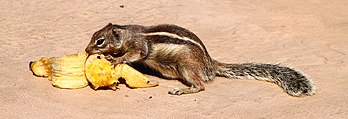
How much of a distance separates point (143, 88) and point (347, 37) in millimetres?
3315

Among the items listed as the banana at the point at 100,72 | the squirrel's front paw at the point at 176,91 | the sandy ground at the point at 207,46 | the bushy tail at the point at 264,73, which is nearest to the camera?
the sandy ground at the point at 207,46

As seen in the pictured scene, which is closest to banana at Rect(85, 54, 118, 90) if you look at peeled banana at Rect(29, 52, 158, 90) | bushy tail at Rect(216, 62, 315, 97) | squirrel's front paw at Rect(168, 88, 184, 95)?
peeled banana at Rect(29, 52, 158, 90)

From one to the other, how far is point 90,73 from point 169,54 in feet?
2.69

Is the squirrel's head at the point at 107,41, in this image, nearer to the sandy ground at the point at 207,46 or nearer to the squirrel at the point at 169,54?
the squirrel at the point at 169,54

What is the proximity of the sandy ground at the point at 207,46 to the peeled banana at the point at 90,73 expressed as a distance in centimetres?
10

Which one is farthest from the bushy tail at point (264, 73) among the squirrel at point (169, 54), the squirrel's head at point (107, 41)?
the squirrel's head at point (107, 41)

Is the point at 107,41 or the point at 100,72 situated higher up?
the point at 107,41

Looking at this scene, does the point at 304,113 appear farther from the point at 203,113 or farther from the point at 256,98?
the point at 203,113

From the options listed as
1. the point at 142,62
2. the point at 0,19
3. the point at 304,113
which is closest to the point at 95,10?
the point at 0,19

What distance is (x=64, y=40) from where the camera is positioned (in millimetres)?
7414

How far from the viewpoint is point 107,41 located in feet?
19.9

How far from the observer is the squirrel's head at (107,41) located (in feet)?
19.7

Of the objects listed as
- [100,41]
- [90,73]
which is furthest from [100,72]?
[100,41]

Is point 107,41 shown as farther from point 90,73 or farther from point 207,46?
point 207,46
